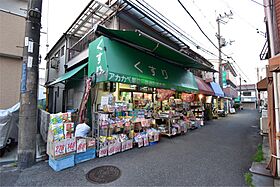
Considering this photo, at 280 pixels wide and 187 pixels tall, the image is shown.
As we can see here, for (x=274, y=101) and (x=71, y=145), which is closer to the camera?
(x=274, y=101)

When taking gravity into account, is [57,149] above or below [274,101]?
below

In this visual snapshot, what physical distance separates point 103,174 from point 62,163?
1.28 m

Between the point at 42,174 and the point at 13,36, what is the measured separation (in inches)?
272

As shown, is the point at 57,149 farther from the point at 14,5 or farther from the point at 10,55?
the point at 14,5

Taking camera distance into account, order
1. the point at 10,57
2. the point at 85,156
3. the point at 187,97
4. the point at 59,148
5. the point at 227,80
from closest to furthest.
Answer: the point at 59,148
the point at 85,156
the point at 10,57
the point at 187,97
the point at 227,80

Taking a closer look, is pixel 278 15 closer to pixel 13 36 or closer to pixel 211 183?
pixel 211 183

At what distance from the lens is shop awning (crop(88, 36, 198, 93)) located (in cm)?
555

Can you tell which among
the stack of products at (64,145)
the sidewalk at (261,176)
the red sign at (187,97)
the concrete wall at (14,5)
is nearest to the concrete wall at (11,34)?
the concrete wall at (14,5)

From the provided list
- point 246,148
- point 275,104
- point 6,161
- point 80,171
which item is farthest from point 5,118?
point 246,148

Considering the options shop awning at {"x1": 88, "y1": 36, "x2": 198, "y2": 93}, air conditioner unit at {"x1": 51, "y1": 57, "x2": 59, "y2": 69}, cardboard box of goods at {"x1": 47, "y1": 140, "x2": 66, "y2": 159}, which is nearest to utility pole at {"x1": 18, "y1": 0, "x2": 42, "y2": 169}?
cardboard box of goods at {"x1": 47, "y1": 140, "x2": 66, "y2": 159}

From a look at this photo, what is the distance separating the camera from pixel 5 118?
509 cm

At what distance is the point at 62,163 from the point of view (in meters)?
4.20

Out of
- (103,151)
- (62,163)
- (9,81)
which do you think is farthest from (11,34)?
(103,151)

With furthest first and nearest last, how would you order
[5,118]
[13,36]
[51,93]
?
[51,93] < [13,36] < [5,118]
